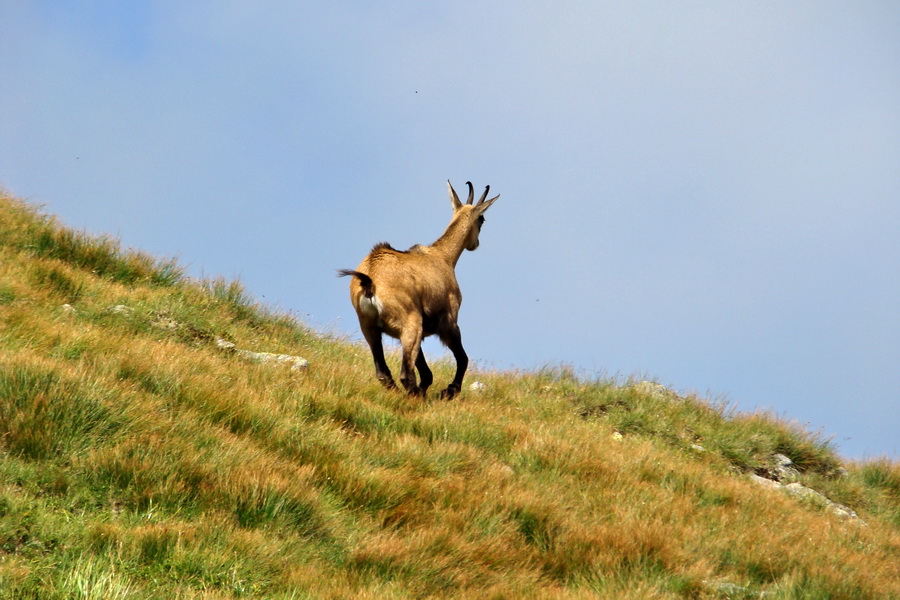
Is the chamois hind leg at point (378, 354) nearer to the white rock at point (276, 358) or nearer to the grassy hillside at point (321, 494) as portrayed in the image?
the grassy hillside at point (321, 494)

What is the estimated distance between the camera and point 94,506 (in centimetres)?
530

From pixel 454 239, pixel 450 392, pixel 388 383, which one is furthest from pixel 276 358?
pixel 454 239

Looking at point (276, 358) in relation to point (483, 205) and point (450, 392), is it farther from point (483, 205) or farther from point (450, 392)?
point (483, 205)

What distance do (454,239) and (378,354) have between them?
284cm

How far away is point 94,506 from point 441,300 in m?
5.59

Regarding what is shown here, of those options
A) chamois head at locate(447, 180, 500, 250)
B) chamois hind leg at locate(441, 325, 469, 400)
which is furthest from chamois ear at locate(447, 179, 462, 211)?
chamois hind leg at locate(441, 325, 469, 400)

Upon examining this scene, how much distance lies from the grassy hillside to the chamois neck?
8.02 ft

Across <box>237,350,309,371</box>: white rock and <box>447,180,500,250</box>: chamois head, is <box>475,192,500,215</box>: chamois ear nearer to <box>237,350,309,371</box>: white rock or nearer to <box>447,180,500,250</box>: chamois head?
<box>447,180,500,250</box>: chamois head

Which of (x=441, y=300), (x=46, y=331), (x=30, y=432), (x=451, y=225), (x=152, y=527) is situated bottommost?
(x=152, y=527)

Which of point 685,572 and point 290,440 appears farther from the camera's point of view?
point 290,440

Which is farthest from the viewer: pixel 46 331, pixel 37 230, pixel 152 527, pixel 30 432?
pixel 37 230

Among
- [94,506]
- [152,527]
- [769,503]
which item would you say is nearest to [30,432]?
[94,506]

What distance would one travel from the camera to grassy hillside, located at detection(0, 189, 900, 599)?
5031mm

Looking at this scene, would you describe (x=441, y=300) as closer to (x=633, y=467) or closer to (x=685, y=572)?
(x=633, y=467)
